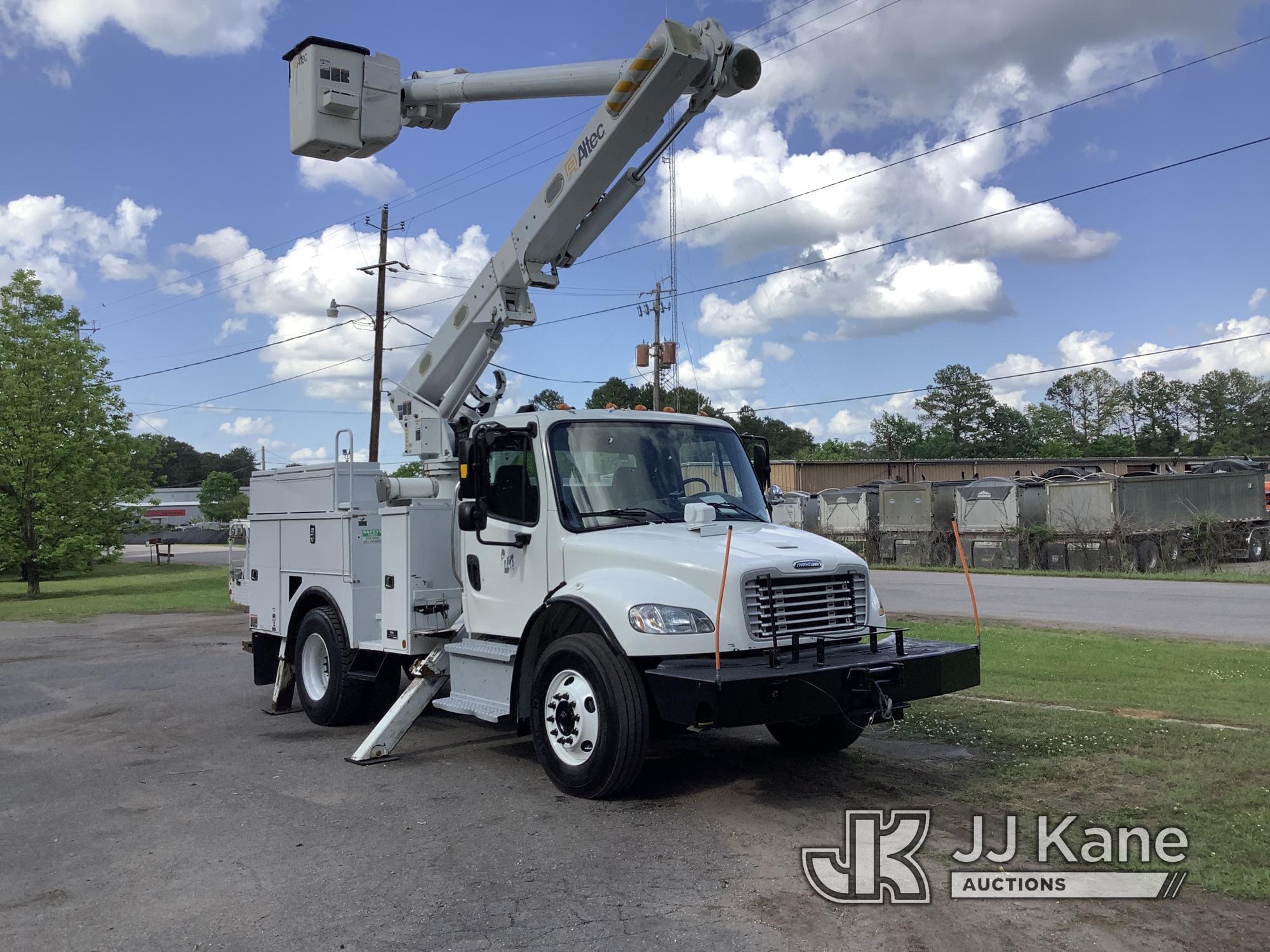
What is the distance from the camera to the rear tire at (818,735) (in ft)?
23.9

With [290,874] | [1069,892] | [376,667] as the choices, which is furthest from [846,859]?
[376,667]

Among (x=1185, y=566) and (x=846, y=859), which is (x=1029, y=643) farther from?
(x=1185, y=566)

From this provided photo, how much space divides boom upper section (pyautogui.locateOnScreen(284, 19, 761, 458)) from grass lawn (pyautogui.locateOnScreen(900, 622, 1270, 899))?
483cm

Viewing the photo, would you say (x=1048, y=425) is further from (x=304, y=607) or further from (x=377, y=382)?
(x=304, y=607)

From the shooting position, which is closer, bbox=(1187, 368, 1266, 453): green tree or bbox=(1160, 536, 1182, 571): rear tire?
bbox=(1160, 536, 1182, 571): rear tire

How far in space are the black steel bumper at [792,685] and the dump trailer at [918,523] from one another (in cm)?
2595

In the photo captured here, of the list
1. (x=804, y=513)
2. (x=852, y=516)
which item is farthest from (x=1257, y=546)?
(x=804, y=513)

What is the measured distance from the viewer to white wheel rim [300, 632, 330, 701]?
9.34 meters

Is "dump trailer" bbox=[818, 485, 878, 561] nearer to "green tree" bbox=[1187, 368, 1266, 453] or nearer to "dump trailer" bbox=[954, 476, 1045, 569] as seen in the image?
"dump trailer" bbox=[954, 476, 1045, 569]

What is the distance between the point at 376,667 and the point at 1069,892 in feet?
19.2

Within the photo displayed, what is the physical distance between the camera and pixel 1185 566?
2845 centimetres

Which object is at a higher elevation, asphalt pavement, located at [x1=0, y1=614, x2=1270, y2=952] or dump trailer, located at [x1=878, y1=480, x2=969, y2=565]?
dump trailer, located at [x1=878, y1=480, x2=969, y2=565]

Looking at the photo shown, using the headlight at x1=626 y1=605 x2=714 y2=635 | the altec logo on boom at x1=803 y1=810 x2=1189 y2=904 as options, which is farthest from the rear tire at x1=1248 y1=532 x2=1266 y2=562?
the headlight at x1=626 y1=605 x2=714 y2=635

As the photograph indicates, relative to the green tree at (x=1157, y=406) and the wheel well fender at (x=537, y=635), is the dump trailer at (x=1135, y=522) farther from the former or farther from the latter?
the green tree at (x=1157, y=406)
